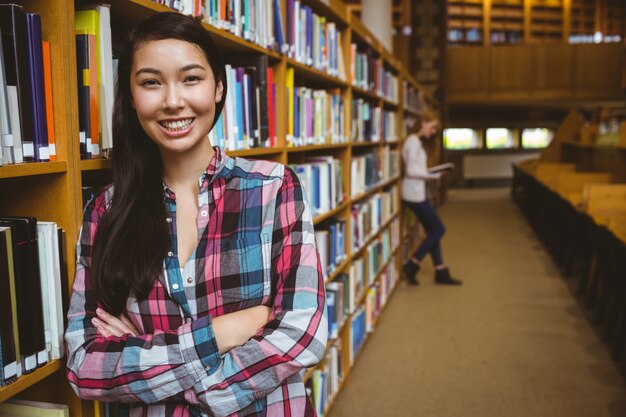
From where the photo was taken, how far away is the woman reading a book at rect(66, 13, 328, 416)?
3.92 ft

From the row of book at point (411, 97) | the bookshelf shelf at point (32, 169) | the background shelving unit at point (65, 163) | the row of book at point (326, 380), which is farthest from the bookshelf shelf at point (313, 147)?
the row of book at point (411, 97)

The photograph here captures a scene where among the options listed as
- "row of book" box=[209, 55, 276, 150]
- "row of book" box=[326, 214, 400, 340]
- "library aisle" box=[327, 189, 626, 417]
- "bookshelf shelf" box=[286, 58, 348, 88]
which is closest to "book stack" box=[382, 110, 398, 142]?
"row of book" box=[326, 214, 400, 340]

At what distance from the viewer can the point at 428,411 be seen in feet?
10.7

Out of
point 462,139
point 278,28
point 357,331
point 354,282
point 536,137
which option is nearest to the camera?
point 278,28

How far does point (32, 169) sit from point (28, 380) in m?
0.40

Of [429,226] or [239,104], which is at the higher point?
[239,104]

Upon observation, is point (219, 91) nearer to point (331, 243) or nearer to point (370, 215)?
point (331, 243)

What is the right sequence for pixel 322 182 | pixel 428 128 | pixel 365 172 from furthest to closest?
pixel 428 128 → pixel 365 172 → pixel 322 182

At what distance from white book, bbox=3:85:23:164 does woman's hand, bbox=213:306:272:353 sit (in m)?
0.48

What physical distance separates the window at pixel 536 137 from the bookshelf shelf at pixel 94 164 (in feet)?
58.1

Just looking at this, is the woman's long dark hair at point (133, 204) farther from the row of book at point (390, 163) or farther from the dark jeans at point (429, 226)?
the dark jeans at point (429, 226)

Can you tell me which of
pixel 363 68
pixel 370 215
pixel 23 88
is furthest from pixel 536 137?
pixel 23 88

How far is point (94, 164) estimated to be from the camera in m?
1.31

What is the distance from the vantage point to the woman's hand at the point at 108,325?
124cm
